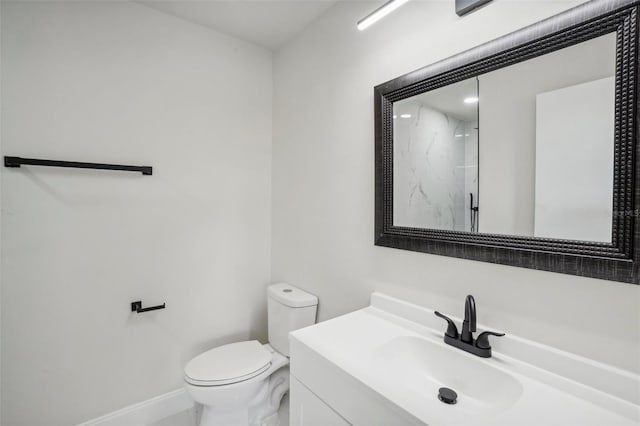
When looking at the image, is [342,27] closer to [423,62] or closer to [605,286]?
[423,62]

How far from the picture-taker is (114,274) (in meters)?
1.63

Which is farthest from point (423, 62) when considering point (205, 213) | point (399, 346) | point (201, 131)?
point (205, 213)

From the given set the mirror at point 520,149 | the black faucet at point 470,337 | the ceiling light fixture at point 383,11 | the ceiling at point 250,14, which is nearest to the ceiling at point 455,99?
the mirror at point 520,149

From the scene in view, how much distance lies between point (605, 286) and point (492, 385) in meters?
0.43

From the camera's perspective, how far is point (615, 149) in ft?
2.56

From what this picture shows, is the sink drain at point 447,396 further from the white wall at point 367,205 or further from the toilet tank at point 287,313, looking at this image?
the toilet tank at point 287,313

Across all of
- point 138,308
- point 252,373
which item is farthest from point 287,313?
point 138,308

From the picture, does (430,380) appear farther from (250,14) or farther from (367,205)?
(250,14)

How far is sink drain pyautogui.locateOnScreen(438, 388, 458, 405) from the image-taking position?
904 mm

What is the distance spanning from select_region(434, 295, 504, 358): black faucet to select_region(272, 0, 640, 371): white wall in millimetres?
76

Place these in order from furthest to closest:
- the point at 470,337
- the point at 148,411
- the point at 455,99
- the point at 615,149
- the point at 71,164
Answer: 1. the point at 148,411
2. the point at 71,164
3. the point at 455,99
4. the point at 470,337
5. the point at 615,149

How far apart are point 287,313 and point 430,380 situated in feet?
2.99

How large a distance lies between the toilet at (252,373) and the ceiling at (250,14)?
1.65m

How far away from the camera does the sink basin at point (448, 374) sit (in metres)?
0.90
